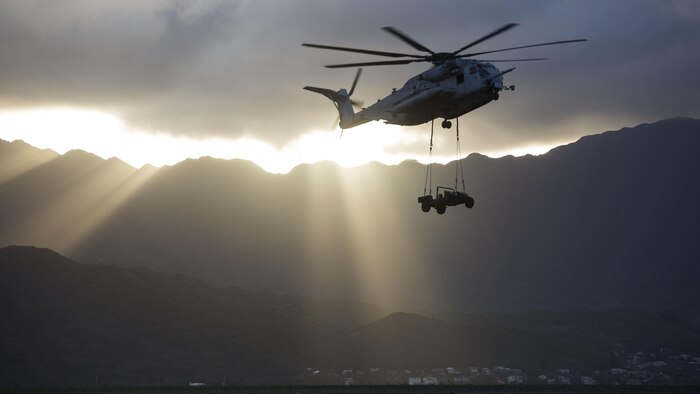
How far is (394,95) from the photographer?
234ft

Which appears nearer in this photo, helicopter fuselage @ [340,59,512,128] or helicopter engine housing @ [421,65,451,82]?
helicopter fuselage @ [340,59,512,128]

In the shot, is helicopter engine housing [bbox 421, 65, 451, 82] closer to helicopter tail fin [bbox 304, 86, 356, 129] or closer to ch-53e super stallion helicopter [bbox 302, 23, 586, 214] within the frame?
ch-53e super stallion helicopter [bbox 302, 23, 586, 214]

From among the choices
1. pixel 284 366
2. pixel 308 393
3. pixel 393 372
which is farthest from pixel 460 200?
pixel 284 366

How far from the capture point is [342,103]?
3221 inches

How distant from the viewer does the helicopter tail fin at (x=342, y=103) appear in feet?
265

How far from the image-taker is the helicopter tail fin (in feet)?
265

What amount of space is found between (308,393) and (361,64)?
2929cm

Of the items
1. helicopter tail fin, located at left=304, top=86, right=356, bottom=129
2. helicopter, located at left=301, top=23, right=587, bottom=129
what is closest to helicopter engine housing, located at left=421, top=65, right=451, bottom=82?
helicopter, located at left=301, top=23, right=587, bottom=129

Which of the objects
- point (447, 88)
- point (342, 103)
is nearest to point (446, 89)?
point (447, 88)

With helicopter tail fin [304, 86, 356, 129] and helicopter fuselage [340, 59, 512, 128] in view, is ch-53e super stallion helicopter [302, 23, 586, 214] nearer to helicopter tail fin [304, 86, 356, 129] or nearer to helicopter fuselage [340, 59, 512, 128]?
helicopter fuselage [340, 59, 512, 128]

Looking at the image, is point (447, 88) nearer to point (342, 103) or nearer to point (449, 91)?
point (449, 91)

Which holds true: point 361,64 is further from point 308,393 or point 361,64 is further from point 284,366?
point 284,366

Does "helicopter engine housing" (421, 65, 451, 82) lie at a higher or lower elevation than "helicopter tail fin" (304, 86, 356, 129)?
lower

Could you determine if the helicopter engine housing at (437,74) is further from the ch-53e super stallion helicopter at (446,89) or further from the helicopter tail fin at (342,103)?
the helicopter tail fin at (342,103)
